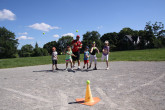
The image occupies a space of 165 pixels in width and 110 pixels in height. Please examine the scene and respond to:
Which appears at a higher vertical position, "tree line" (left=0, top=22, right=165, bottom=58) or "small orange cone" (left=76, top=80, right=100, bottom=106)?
"tree line" (left=0, top=22, right=165, bottom=58)

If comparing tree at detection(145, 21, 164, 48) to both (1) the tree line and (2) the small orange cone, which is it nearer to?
(1) the tree line

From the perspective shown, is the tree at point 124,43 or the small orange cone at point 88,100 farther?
the tree at point 124,43

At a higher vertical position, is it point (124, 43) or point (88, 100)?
point (124, 43)

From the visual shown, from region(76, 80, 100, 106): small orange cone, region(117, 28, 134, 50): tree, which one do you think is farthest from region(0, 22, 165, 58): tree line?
region(76, 80, 100, 106): small orange cone

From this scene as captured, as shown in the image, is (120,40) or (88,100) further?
(120,40)

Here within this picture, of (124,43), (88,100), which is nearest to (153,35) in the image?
(124,43)

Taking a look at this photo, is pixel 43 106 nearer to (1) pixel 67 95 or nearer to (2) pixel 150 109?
(1) pixel 67 95

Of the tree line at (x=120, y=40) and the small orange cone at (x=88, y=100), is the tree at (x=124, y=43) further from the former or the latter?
the small orange cone at (x=88, y=100)

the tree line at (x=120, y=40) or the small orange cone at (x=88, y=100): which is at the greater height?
the tree line at (x=120, y=40)

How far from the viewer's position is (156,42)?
4338 cm

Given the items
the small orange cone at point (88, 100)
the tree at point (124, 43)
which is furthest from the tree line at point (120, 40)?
the small orange cone at point (88, 100)

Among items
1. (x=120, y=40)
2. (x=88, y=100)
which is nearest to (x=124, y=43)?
(x=120, y=40)

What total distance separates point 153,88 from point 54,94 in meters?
3.04

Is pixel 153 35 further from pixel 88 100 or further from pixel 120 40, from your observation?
pixel 88 100
